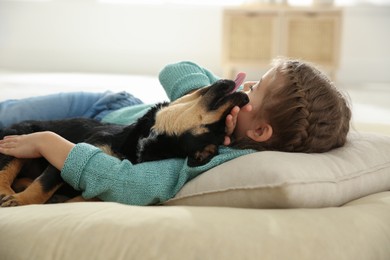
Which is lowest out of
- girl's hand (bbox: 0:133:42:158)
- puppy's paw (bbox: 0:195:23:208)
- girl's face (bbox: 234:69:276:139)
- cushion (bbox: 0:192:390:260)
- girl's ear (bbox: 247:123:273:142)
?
puppy's paw (bbox: 0:195:23:208)

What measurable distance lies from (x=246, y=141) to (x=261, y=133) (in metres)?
0.05

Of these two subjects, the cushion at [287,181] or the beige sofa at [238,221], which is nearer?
the beige sofa at [238,221]

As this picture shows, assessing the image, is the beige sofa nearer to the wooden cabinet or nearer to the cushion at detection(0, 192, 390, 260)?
the cushion at detection(0, 192, 390, 260)

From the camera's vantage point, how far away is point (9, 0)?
5992mm

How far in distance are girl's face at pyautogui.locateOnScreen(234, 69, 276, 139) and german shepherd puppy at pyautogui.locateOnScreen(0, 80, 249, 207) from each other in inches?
2.6

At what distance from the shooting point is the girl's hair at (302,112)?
1560mm

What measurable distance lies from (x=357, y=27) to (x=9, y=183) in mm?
4940

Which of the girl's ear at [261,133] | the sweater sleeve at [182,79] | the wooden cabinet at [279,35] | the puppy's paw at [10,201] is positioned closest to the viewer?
the puppy's paw at [10,201]

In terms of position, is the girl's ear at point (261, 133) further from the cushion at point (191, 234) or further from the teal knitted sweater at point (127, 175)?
the cushion at point (191, 234)

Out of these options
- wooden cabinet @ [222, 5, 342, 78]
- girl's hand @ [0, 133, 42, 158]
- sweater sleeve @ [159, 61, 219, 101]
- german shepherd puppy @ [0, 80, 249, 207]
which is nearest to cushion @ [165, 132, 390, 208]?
german shepherd puppy @ [0, 80, 249, 207]

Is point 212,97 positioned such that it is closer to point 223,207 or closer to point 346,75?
point 223,207

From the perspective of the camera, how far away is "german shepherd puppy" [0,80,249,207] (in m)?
1.54

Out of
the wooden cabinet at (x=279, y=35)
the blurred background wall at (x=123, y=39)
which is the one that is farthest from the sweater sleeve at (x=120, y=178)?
the blurred background wall at (x=123, y=39)

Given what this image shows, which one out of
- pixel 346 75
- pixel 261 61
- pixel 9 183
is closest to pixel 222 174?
pixel 9 183
